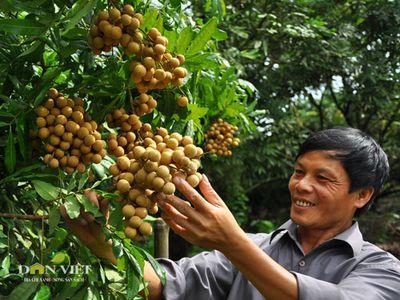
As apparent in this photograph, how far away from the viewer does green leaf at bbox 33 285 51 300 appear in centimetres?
123

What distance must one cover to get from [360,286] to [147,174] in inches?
29.5

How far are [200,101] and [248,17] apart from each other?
2.59 meters

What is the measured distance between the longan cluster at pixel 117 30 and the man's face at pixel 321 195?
2.64 feet

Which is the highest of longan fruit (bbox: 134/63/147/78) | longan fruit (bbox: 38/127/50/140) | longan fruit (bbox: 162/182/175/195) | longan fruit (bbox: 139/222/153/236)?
longan fruit (bbox: 134/63/147/78)

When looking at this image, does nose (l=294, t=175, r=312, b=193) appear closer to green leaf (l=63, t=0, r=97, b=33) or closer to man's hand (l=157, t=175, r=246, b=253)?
man's hand (l=157, t=175, r=246, b=253)

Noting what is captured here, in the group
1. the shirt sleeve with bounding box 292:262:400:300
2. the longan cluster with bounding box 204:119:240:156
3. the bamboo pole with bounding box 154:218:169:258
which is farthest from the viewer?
the longan cluster with bounding box 204:119:240:156

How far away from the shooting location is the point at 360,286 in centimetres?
150

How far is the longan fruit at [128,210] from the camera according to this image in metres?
1.06

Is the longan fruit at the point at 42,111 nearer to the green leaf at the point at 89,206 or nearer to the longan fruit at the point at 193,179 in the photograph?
the green leaf at the point at 89,206

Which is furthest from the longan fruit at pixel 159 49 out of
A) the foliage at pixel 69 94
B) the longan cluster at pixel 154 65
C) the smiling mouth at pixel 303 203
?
the smiling mouth at pixel 303 203

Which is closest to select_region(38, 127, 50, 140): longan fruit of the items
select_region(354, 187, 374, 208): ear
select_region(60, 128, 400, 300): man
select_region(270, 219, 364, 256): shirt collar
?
select_region(60, 128, 400, 300): man

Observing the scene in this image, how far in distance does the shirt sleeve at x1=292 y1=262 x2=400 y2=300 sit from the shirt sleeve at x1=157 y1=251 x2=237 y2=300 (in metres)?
0.40

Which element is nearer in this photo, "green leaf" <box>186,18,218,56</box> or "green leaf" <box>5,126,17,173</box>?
"green leaf" <box>5,126,17,173</box>

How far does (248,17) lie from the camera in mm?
4238
